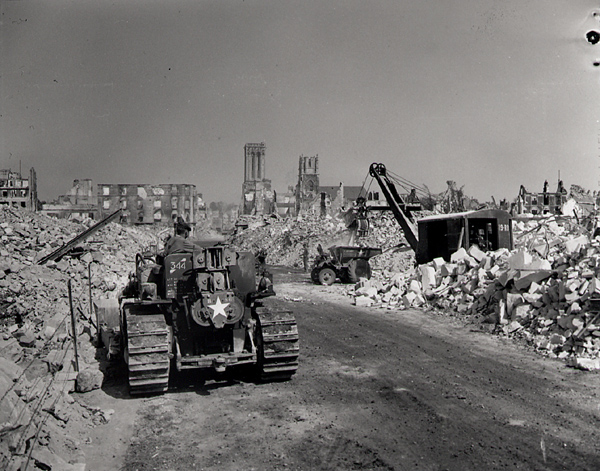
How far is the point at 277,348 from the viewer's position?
26.5 feet

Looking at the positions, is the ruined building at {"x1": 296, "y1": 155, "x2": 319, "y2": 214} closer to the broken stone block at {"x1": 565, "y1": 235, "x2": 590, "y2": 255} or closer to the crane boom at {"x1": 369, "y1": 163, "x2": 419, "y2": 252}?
the crane boom at {"x1": 369, "y1": 163, "x2": 419, "y2": 252}

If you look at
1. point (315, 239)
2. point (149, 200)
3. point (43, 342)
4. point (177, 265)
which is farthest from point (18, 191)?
point (177, 265)

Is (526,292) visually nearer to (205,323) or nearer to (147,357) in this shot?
(205,323)

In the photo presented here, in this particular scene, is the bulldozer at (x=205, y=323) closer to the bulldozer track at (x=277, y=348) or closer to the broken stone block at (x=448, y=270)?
the bulldozer track at (x=277, y=348)

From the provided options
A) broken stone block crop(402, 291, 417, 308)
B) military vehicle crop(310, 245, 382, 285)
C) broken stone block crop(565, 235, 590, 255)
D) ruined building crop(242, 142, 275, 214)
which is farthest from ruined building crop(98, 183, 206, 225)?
broken stone block crop(565, 235, 590, 255)

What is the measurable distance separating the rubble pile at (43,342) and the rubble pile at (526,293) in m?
8.42

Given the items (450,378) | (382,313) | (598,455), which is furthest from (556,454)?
(382,313)

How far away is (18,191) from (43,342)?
151 ft

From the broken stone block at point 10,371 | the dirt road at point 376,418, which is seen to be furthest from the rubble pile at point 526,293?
the broken stone block at point 10,371

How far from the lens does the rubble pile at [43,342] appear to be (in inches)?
210

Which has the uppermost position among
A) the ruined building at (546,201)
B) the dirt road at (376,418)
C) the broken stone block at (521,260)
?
the ruined building at (546,201)

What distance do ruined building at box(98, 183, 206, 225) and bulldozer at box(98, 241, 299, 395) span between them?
6771 cm

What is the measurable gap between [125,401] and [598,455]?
603 cm

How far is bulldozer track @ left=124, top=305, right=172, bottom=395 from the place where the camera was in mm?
7340
